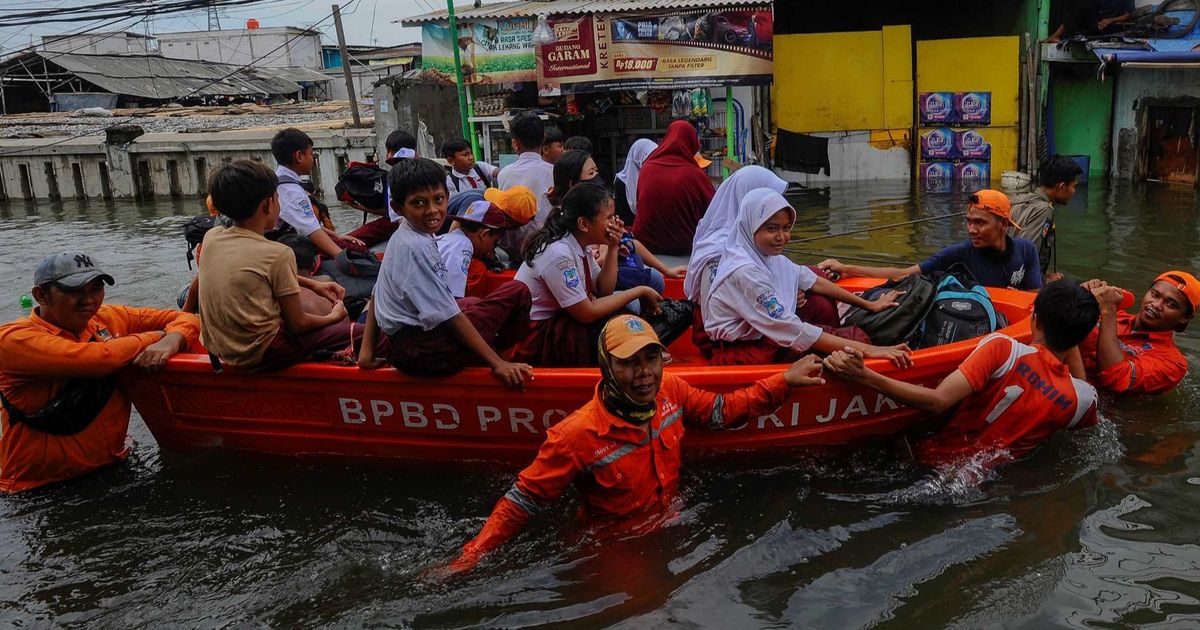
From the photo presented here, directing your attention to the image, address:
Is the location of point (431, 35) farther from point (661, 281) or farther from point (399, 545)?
point (399, 545)

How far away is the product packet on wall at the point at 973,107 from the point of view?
14.4 meters

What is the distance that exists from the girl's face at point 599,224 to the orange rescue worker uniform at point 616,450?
2.94ft

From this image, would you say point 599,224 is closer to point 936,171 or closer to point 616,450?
point 616,450

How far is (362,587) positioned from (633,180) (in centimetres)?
428

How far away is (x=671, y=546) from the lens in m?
3.89

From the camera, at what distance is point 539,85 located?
12.8 meters

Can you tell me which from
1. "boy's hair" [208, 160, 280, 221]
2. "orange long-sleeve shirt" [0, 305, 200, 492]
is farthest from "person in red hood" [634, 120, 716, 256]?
"orange long-sleeve shirt" [0, 305, 200, 492]

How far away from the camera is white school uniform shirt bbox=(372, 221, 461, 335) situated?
154 inches

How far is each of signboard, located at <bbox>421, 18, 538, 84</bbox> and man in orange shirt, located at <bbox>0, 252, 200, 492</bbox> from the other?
8666 mm

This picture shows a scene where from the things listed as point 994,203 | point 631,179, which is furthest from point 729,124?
point 994,203

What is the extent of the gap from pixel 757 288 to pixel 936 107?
11985mm

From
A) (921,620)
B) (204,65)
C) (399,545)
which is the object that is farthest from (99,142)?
(921,620)

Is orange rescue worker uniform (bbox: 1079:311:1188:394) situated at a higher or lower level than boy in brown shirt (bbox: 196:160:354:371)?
lower

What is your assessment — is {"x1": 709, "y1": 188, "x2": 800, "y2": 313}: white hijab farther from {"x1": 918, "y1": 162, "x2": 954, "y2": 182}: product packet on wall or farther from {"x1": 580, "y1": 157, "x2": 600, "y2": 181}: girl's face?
{"x1": 918, "y1": 162, "x2": 954, "y2": 182}: product packet on wall
